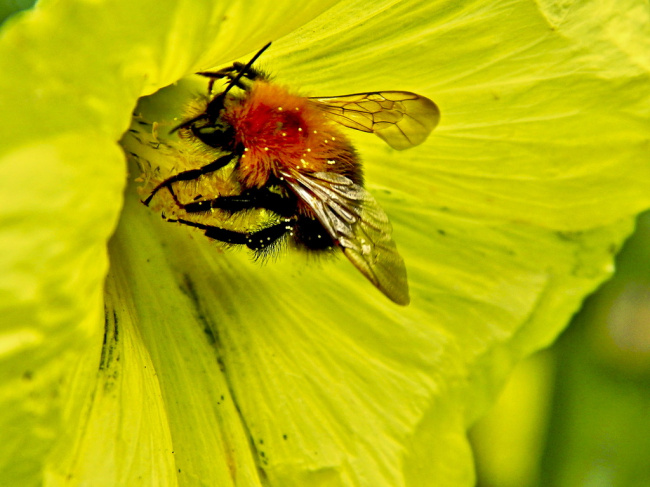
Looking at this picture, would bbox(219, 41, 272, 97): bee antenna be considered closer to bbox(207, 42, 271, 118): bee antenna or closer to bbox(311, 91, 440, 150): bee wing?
bbox(207, 42, 271, 118): bee antenna

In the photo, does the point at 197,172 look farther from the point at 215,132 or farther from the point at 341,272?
the point at 341,272

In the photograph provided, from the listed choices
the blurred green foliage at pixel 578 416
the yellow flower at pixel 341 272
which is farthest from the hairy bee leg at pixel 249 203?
the blurred green foliage at pixel 578 416

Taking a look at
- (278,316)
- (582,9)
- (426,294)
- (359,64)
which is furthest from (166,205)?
(582,9)

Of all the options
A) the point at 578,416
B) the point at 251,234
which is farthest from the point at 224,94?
the point at 578,416

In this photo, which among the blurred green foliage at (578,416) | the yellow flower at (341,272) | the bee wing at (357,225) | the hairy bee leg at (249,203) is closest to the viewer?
the yellow flower at (341,272)

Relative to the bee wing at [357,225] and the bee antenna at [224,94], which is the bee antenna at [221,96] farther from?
the bee wing at [357,225]
